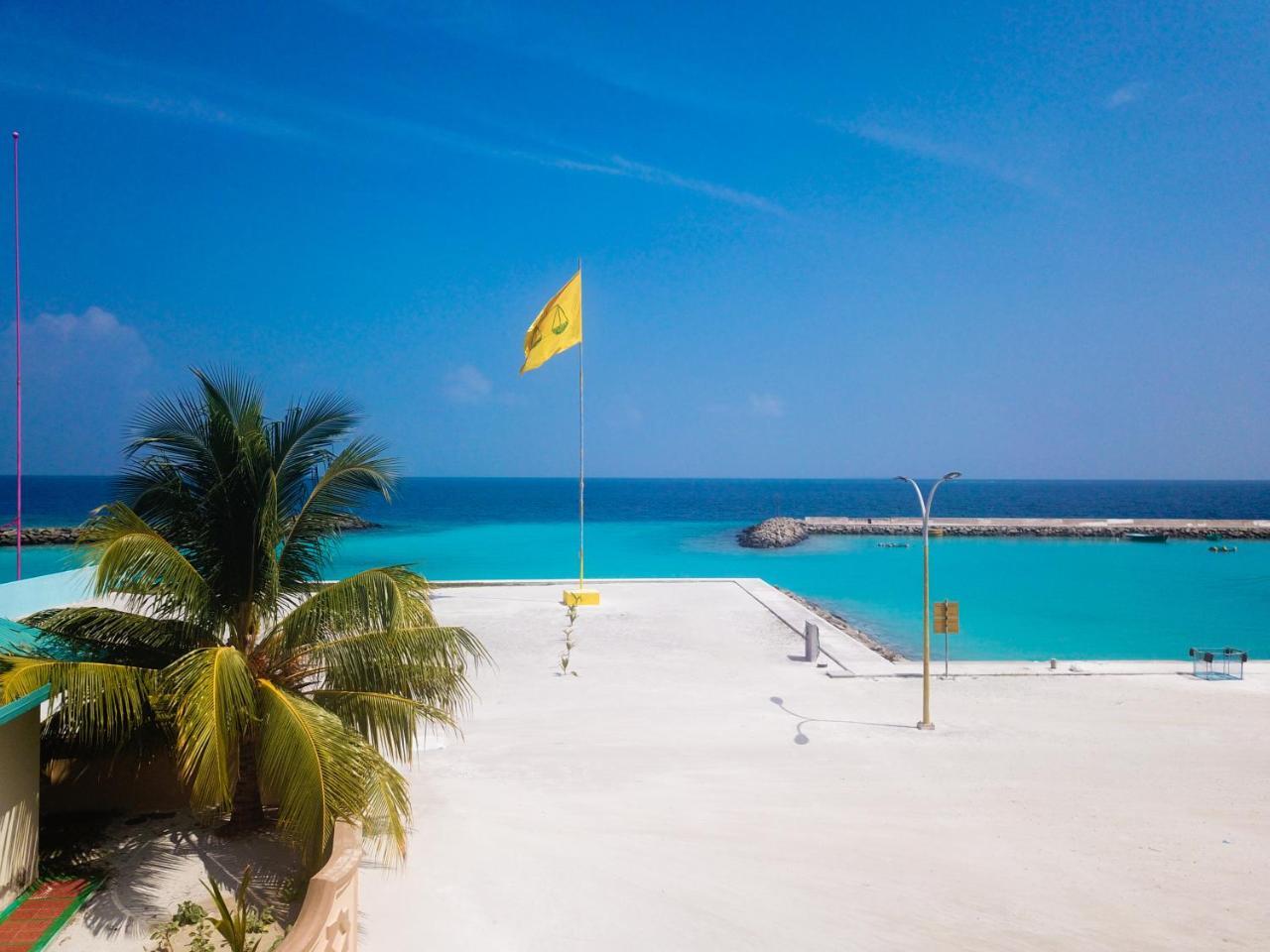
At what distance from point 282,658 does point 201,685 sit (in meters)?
1.32

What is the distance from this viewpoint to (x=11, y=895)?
21.5 ft

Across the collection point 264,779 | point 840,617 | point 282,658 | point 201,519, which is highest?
point 201,519

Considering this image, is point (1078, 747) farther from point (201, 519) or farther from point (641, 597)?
point (641, 597)

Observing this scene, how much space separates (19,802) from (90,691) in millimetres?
1328

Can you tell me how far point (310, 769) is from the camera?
614 centimetres

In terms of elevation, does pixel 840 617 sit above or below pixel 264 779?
below

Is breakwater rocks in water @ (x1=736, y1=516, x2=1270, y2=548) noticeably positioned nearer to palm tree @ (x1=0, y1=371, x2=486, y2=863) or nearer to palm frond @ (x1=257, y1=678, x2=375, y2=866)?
palm tree @ (x1=0, y1=371, x2=486, y2=863)

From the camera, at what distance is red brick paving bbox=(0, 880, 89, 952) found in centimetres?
609

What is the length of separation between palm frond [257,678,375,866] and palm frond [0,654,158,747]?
3.48ft

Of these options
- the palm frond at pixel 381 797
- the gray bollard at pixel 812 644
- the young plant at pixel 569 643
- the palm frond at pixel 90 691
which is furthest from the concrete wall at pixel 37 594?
the gray bollard at pixel 812 644

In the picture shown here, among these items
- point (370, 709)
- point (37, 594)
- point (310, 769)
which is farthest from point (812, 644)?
point (37, 594)

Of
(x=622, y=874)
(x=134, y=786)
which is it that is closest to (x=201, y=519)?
(x=134, y=786)

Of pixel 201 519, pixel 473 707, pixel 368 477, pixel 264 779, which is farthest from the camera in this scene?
pixel 473 707

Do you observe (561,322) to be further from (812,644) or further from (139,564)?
(139,564)
